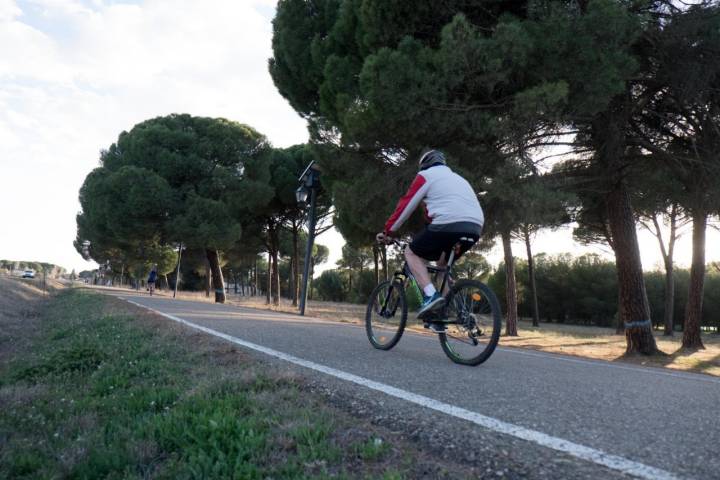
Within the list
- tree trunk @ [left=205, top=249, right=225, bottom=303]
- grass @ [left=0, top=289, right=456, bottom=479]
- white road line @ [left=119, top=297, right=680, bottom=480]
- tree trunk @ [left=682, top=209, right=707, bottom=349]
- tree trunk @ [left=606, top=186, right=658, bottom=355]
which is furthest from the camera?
tree trunk @ [left=205, top=249, right=225, bottom=303]

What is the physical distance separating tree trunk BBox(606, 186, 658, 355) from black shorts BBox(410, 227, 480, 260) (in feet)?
26.7

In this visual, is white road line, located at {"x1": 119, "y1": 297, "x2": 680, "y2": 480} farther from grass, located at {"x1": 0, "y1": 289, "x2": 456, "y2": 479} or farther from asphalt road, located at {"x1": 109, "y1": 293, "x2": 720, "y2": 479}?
grass, located at {"x1": 0, "y1": 289, "x2": 456, "y2": 479}

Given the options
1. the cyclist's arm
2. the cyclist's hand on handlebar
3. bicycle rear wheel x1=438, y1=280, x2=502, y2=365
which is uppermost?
the cyclist's arm

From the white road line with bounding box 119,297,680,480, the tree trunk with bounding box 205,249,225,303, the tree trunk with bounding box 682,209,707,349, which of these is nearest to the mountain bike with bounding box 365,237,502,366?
the white road line with bounding box 119,297,680,480

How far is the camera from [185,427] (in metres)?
2.72

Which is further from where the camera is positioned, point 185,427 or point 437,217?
point 437,217

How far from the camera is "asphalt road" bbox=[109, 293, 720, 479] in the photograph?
7.68 feet

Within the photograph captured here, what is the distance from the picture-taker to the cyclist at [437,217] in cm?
448

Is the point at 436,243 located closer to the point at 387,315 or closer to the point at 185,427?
the point at 387,315

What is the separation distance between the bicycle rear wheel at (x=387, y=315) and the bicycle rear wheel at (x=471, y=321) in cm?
67

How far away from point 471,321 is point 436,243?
758 mm

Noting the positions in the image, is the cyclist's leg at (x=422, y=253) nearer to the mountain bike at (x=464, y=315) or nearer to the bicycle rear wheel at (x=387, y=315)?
the mountain bike at (x=464, y=315)

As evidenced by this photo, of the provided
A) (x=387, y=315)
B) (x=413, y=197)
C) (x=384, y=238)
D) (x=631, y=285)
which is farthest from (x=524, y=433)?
(x=631, y=285)

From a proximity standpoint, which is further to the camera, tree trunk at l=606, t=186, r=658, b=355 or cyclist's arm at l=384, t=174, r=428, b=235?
tree trunk at l=606, t=186, r=658, b=355
